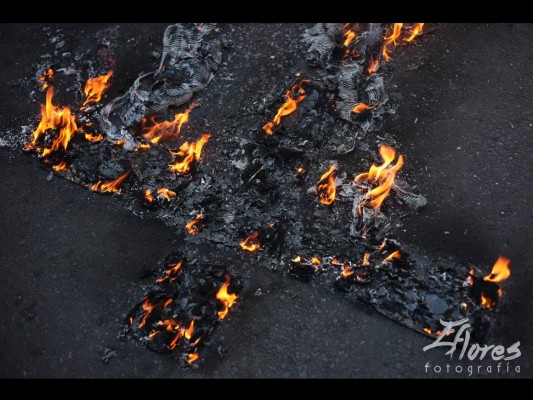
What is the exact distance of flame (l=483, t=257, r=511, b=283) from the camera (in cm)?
551

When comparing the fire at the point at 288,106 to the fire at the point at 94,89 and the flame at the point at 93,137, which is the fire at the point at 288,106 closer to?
the flame at the point at 93,137

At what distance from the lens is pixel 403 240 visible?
5.89 m

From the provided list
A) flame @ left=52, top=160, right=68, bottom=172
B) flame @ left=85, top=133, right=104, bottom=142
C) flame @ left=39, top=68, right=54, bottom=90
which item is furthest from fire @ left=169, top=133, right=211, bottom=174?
flame @ left=39, top=68, right=54, bottom=90

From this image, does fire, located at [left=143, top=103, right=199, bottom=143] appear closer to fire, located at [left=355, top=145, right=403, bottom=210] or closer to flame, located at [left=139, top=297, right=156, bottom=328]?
flame, located at [left=139, top=297, right=156, bottom=328]

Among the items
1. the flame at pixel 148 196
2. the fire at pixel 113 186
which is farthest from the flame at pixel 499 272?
the fire at pixel 113 186

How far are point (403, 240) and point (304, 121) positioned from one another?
2324mm

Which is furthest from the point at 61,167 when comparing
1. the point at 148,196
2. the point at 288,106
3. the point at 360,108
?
the point at 360,108

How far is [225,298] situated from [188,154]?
2315 mm

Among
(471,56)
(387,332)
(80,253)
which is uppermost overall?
(471,56)

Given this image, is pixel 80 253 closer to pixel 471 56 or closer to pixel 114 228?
pixel 114 228

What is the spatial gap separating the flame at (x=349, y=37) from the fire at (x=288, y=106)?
1.03 m

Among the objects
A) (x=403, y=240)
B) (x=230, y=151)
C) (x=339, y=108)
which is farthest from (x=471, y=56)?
(x=230, y=151)

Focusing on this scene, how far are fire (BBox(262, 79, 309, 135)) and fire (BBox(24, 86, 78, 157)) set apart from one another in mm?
3027

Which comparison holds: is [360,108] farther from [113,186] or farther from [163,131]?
[113,186]
